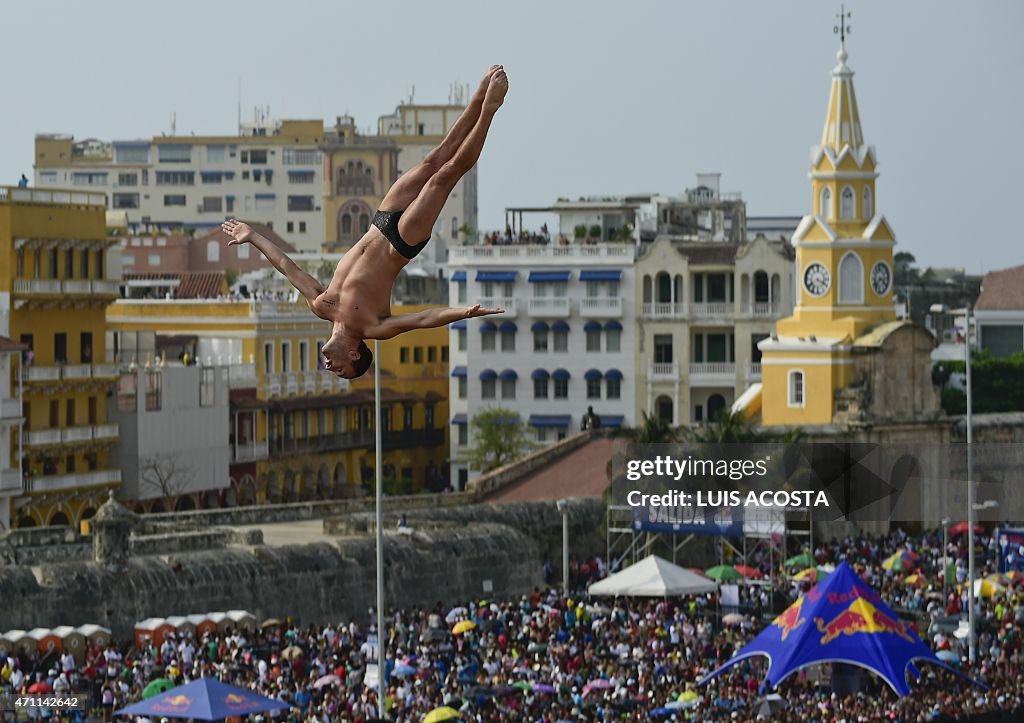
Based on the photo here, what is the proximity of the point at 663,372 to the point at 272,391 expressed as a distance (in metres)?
16.7

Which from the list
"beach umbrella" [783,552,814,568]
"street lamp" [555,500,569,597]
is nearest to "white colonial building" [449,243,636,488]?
"street lamp" [555,500,569,597]

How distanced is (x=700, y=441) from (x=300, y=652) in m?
28.8

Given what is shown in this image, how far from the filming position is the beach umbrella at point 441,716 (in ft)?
142

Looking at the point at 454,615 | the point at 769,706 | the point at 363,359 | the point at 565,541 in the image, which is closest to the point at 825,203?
the point at 565,541

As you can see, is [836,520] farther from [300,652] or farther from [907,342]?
[300,652]

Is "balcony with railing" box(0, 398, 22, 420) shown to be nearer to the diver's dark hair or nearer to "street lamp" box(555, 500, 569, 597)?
"street lamp" box(555, 500, 569, 597)

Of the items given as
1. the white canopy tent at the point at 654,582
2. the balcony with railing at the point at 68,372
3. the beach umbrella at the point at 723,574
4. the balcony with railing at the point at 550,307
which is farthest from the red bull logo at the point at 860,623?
the balcony with railing at the point at 550,307

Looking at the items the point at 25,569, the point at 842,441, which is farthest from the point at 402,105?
the point at 25,569

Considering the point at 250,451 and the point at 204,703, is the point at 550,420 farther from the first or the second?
the point at 204,703

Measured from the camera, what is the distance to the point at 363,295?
18.1 meters

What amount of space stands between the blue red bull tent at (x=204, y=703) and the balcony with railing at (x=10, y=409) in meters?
33.9

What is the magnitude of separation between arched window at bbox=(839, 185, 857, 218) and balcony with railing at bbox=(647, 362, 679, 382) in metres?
14.7

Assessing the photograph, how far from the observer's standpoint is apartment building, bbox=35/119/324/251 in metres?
172

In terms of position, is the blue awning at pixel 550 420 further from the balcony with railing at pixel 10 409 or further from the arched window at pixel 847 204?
the balcony with railing at pixel 10 409
